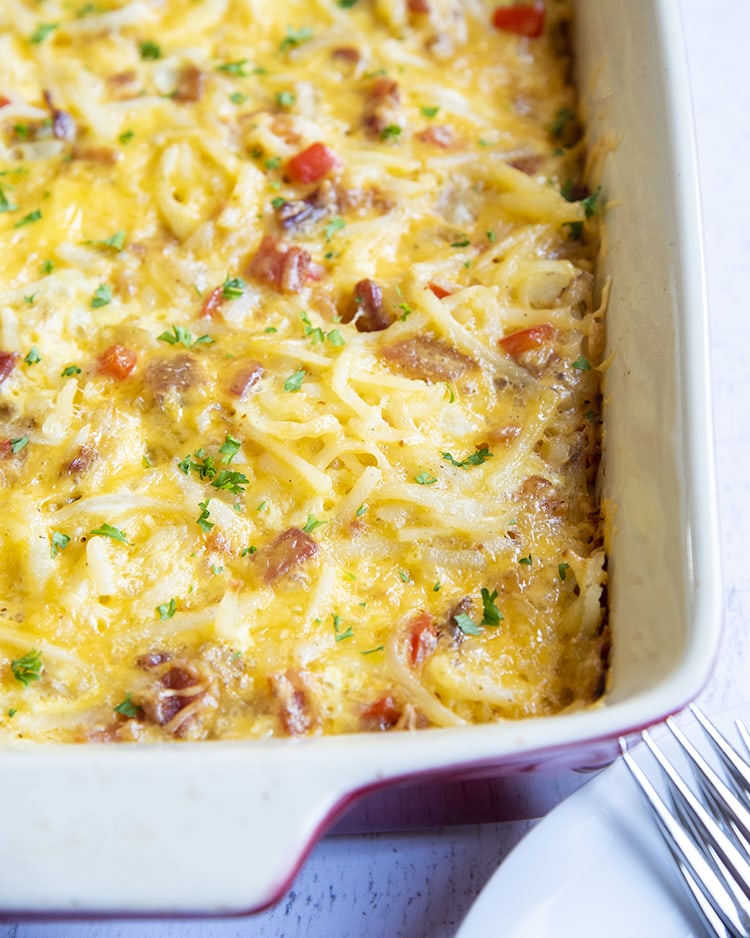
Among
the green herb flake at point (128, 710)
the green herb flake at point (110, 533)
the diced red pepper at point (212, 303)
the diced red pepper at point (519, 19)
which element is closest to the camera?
the green herb flake at point (128, 710)

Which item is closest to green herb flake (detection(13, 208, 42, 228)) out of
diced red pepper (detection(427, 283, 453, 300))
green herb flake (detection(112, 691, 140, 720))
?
diced red pepper (detection(427, 283, 453, 300))

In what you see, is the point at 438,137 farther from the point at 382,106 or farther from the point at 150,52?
the point at 150,52

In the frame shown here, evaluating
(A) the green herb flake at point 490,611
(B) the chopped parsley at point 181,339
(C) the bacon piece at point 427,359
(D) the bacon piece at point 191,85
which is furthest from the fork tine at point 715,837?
(D) the bacon piece at point 191,85

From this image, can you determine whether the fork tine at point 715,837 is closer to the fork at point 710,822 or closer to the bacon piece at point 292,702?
the fork at point 710,822

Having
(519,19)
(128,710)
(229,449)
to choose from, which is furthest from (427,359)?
(519,19)

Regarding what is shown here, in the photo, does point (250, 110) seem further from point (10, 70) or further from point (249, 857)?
point (249, 857)

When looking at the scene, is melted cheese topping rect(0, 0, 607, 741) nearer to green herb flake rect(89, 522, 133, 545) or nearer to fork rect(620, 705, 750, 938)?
green herb flake rect(89, 522, 133, 545)
